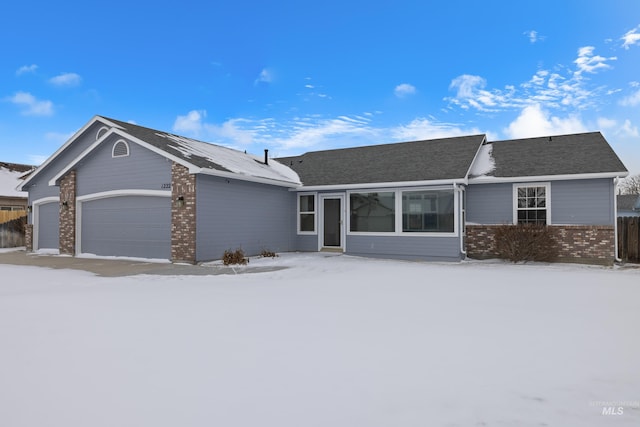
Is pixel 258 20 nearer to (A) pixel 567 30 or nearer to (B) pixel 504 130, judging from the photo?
(A) pixel 567 30

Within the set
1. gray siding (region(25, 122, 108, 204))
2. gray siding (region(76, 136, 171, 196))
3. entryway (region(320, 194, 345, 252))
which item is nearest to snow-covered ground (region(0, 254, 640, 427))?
gray siding (region(76, 136, 171, 196))

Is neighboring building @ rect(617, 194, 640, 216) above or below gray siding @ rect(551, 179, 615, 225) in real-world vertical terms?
A: above

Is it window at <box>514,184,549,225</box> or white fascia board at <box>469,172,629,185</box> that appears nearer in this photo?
white fascia board at <box>469,172,629,185</box>

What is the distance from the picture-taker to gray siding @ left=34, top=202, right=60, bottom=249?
56.0 feet

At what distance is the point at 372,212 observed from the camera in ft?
47.1

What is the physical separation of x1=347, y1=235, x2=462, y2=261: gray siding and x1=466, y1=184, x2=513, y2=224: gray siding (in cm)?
164

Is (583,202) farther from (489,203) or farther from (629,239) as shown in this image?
(489,203)

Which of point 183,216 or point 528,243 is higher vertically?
point 183,216

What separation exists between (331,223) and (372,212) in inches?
81.0

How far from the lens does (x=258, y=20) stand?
55.1ft

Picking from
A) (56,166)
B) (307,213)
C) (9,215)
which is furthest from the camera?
(9,215)

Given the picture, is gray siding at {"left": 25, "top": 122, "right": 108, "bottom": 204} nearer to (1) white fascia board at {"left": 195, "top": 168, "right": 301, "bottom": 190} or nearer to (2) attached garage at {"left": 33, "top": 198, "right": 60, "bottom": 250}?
(2) attached garage at {"left": 33, "top": 198, "right": 60, "bottom": 250}

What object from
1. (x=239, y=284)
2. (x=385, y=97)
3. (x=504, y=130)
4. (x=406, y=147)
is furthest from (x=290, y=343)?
(x=504, y=130)

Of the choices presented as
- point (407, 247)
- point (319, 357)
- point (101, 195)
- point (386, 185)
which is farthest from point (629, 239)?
point (101, 195)
